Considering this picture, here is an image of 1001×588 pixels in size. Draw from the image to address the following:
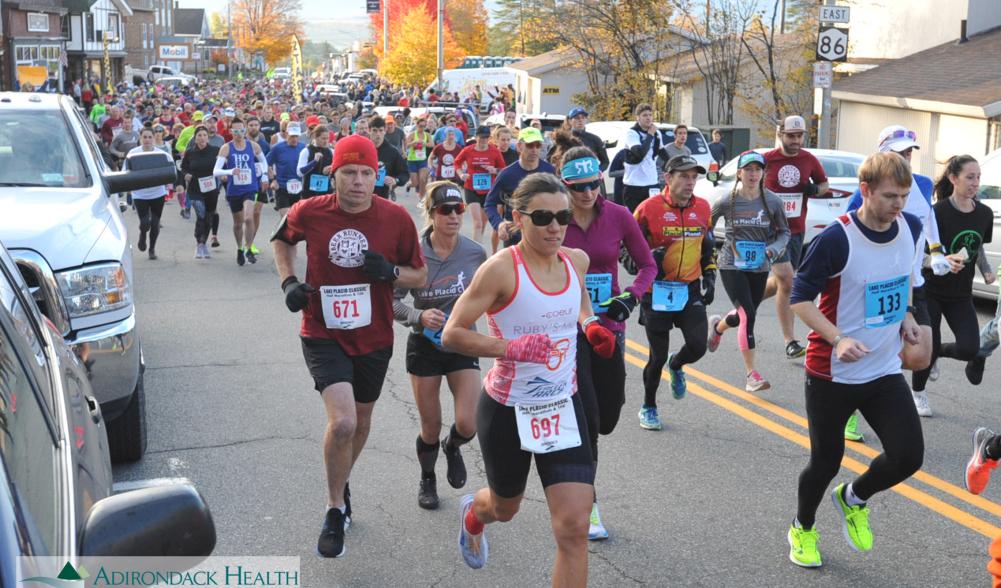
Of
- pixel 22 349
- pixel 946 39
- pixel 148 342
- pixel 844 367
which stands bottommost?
pixel 148 342

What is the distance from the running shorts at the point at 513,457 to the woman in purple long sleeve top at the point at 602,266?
2.79 ft

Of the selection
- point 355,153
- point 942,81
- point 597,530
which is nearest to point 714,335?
point 597,530

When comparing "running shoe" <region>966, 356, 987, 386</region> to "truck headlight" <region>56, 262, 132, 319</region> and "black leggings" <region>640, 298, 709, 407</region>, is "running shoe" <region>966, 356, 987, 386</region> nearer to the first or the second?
"black leggings" <region>640, 298, 709, 407</region>

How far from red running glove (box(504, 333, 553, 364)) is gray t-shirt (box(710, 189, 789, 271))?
4.79 m

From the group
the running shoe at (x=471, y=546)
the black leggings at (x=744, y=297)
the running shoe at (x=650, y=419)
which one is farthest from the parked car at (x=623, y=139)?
the running shoe at (x=471, y=546)

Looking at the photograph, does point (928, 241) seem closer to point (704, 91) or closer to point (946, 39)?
point (946, 39)

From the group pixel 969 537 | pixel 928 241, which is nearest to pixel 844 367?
pixel 969 537

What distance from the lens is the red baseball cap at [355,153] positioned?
580cm

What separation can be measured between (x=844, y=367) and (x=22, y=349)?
3.64 m

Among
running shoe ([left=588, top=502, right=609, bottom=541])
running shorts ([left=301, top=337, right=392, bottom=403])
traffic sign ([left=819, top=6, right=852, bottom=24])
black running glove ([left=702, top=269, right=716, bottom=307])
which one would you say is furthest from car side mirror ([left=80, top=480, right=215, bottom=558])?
traffic sign ([left=819, top=6, right=852, bottom=24])

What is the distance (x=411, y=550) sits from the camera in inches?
227

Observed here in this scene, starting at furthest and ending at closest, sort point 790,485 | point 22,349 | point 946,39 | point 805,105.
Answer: point 805,105, point 946,39, point 790,485, point 22,349

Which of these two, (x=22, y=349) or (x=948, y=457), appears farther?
(x=948, y=457)

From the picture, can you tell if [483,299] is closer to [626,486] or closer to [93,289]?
[626,486]
